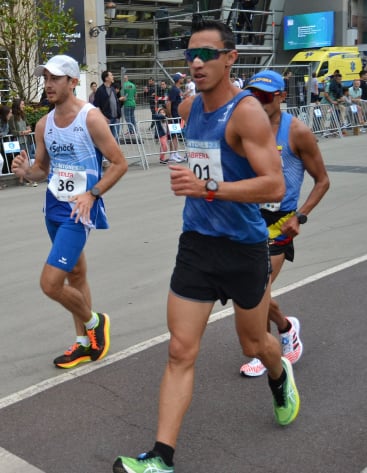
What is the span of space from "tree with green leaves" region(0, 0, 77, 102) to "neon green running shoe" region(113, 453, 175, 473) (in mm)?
13033

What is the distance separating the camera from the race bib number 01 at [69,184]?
4.68 meters

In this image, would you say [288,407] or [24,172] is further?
[24,172]

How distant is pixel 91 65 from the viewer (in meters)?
24.4

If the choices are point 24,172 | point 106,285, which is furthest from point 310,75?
point 24,172

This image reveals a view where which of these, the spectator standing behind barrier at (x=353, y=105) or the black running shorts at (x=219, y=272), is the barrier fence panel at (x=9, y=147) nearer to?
the black running shorts at (x=219, y=272)

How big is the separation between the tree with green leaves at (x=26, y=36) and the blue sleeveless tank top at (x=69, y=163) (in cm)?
1097

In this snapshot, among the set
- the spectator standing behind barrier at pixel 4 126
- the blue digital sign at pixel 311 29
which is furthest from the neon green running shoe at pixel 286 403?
the blue digital sign at pixel 311 29

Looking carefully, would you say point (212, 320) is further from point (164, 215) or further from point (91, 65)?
point (91, 65)

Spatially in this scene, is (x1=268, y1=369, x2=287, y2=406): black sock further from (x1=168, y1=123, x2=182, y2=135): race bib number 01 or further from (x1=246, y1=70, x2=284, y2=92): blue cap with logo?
(x1=168, y1=123, x2=182, y2=135): race bib number 01

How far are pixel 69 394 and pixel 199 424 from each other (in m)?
0.88

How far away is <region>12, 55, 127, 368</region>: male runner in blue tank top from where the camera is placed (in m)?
4.59

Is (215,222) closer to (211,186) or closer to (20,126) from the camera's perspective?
(211,186)

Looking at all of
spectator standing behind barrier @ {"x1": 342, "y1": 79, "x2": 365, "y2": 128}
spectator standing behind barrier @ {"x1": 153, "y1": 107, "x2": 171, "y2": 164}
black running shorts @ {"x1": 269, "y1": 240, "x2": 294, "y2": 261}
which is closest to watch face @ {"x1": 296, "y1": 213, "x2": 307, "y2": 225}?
black running shorts @ {"x1": 269, "y1": 240, "x2": 294, "y2": 261}

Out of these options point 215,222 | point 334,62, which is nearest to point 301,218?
point 215,222
